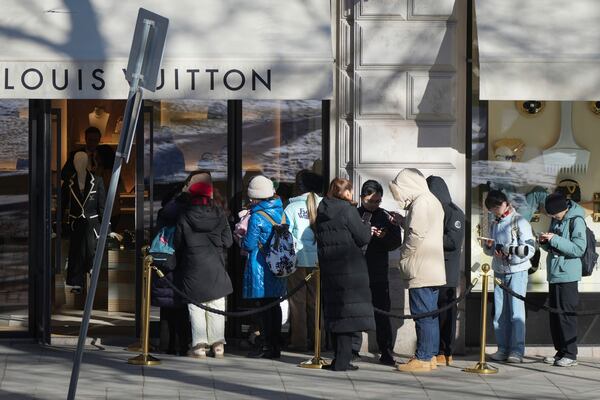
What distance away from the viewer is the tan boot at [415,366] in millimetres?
12367

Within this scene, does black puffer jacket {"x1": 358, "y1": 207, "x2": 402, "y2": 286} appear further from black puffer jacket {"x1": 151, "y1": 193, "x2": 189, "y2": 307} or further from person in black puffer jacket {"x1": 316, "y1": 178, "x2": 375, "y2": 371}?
black puffer jacket {"x1": 151, "y1": 193, "x2": 189, "y2": 307}

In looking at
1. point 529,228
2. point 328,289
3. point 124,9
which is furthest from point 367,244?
point 124,9

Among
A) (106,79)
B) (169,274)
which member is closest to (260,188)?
(169,274)

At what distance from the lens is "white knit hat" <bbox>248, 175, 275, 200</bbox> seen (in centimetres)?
1290

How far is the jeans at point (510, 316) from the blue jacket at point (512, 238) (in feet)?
0.25

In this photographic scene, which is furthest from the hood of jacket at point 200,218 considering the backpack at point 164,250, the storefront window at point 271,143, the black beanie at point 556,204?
the black beanie at point 556,204

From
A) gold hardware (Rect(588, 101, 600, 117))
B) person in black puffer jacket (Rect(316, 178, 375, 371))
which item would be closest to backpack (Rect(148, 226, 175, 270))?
person in black puffer jacket (Rect(316, 178, 375, 371))

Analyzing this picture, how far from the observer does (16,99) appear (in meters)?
13.6

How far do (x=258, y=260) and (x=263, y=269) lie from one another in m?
0.09

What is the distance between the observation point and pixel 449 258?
12688 mm

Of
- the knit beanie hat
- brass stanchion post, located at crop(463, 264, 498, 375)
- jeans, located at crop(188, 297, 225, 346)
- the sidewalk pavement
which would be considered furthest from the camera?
jeans, located at crop(188, 297, 225, 346)

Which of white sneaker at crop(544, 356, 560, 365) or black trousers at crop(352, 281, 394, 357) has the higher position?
black trousers at crop(352, 281, 394, 357)

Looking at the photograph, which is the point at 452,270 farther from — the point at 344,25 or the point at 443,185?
the point at 344,25

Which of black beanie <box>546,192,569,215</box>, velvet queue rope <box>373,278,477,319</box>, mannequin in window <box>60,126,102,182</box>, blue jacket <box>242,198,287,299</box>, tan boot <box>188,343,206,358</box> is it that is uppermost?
mannequin in window <box>60,126,102,182</box>
